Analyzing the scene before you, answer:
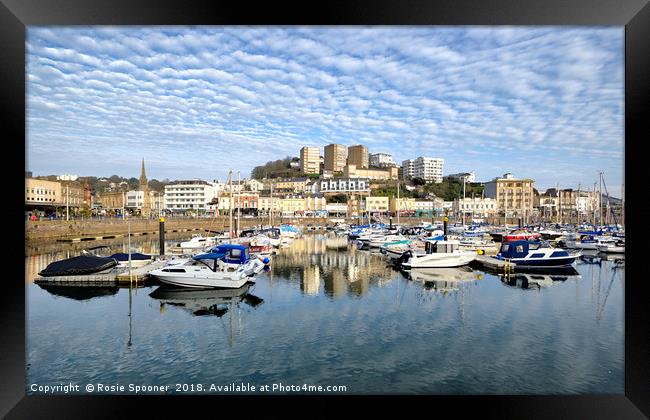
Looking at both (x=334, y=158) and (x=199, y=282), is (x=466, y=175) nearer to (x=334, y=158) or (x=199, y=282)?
(x=334, y=158)

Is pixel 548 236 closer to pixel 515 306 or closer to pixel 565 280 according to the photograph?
pixel 565 280

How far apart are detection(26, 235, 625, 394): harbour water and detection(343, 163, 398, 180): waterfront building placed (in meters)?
59.6

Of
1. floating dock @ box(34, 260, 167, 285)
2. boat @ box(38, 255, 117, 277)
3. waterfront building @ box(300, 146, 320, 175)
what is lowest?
floating dock @ box(34, 260, 167, 285)

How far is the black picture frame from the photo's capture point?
3.58 meters

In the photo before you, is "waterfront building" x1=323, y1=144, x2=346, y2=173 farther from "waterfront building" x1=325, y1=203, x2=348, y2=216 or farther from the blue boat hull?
the blue boat hull

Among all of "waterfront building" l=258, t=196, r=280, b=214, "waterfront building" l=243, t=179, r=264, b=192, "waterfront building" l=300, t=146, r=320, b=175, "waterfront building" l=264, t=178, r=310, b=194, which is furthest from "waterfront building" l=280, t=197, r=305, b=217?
→ "waterfront building" l=300, t=146, r=320, b=175

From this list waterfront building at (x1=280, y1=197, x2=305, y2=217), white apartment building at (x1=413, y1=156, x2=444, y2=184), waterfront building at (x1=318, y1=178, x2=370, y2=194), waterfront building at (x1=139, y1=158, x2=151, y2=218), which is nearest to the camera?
waterfront building at (x1=139, y1=158, x2=151, y2=218)

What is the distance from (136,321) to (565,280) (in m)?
12.3

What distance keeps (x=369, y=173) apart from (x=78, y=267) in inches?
2557

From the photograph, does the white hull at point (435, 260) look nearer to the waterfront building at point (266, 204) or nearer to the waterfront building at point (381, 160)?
the waterfront building at point (266, 204)

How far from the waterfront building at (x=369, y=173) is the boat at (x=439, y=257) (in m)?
55.5

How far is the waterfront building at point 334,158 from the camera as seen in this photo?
78.7 m

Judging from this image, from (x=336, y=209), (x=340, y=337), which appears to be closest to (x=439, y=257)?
(x=340, y=337)
